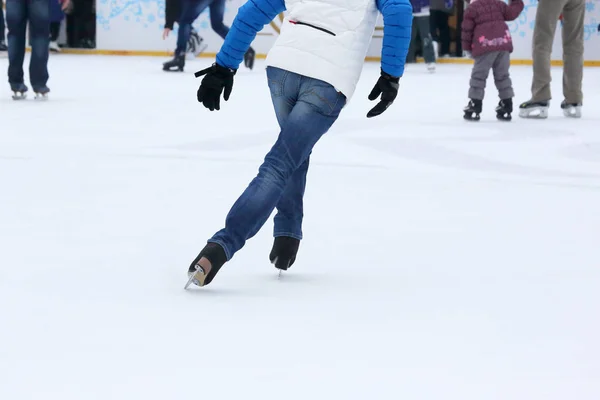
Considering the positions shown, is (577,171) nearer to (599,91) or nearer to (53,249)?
(53,249)

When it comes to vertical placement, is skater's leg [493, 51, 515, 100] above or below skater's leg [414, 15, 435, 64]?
above

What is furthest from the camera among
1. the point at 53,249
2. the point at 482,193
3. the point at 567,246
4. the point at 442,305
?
the point at 482,193

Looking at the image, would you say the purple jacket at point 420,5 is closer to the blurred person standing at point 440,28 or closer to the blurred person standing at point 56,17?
the blurred person standing at point 440,28

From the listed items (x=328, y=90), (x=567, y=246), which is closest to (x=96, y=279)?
(x=328, y=90)

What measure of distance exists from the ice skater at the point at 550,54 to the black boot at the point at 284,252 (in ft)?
14.7

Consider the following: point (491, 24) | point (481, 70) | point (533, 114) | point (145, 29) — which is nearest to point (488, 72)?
point (481, 70)

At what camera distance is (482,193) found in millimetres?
4102

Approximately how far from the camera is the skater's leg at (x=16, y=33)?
6848 millimetres

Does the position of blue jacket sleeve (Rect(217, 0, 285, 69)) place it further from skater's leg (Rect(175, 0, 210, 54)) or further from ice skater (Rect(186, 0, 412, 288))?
skater's leg (Rect(175, 0, 210, 54))

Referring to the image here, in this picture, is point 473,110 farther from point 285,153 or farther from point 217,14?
point 217,14

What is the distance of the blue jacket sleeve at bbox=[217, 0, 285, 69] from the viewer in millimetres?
2598

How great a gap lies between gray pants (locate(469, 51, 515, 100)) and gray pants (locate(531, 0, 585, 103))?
208 mm

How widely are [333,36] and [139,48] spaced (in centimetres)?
1243

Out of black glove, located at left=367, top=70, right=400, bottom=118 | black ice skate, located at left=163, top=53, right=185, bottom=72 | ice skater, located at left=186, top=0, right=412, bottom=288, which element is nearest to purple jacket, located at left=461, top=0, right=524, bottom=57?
ice skater, located at left=186, top=0, right=412, bottom=288
